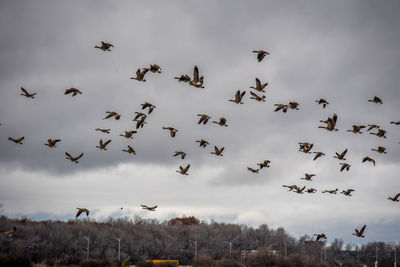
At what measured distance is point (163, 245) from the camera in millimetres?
102062

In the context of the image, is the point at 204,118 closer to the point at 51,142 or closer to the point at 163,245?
the point at 51,142

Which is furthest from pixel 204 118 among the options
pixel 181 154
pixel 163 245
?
pixel 163 245

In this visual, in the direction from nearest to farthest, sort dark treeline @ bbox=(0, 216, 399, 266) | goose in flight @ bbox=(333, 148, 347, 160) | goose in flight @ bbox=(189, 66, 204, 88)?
goose in flight @ bbox=(189, 66, 204, 88) < goose in flight @ bbox=(333, 148, 347, 160) < dark treeline @ bbox=(0, 216, 399, 266)

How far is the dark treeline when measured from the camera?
71.2 m

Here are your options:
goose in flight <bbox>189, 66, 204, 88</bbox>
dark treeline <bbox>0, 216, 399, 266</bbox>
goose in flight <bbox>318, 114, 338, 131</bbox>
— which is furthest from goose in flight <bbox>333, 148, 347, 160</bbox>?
dark treeline <bbox>0, 216, 399, 266</bbox>

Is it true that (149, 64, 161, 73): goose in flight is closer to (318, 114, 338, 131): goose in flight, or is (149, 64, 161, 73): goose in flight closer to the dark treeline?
(318, 114, 338, 131): goose in flight

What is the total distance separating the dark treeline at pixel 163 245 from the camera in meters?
71.2

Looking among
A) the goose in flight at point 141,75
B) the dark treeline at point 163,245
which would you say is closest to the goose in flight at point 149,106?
the goose in flight at point 141,75

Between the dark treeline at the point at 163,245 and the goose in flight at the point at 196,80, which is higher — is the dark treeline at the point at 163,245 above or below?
below

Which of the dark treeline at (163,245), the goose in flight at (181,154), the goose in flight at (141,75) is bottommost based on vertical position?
the dark treeline at (163,245)

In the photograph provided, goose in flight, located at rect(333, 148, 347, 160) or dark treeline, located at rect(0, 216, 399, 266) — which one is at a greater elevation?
goose in flight, located at rect(333, 148, 347, 160)

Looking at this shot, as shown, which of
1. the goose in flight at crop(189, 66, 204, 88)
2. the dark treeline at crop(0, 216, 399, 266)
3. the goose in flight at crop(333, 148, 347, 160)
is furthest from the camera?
the dark treeline at crop(0, 216, 399, 266)

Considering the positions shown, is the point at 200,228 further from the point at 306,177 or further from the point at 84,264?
the point at 306,177

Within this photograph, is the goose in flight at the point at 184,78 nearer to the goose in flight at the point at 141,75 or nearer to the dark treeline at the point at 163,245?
the goose in flight at the point at 141,75
